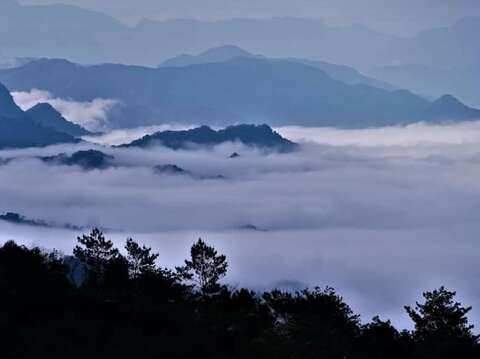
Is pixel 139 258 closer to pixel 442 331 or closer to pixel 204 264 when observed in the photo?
pixel 204 264

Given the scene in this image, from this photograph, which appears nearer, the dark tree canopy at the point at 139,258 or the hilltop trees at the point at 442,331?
the hilltop trees at the point at 442,331

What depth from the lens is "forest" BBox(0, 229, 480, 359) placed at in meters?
51.5

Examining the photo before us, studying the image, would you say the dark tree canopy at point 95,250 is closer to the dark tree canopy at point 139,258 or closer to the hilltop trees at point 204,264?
the dark tree canopy at point 139,258

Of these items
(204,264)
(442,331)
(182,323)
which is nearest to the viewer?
(182,323)

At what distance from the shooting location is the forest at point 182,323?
51534 millimetres

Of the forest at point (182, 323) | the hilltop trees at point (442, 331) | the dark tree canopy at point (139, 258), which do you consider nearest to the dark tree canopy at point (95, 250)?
the dark tree canopy at point (139, 258)

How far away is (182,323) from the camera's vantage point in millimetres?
61656

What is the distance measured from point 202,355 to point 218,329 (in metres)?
9.01

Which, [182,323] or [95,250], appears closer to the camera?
[182,323]

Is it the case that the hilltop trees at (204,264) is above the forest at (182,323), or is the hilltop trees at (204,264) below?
above

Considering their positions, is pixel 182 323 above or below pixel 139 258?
below

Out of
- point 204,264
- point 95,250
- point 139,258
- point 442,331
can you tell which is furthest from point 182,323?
point 95,250

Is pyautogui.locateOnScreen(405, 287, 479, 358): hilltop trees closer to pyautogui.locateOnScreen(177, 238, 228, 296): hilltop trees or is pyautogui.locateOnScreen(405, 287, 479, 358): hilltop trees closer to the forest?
the forest

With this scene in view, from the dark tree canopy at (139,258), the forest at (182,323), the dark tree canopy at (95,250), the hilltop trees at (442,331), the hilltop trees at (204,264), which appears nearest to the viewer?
the forest at (182,323)
